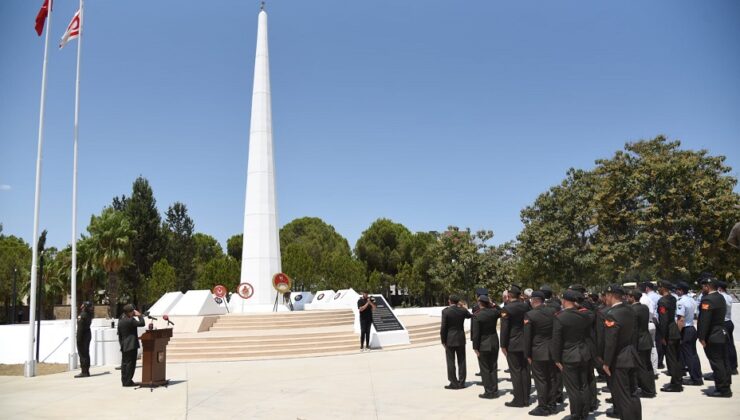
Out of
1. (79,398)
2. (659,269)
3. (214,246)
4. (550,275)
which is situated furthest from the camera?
(214,246)

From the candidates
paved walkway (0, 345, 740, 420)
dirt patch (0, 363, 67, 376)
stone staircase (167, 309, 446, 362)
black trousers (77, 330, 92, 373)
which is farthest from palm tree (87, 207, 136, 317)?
black trousers (77, 330, 92, 373)

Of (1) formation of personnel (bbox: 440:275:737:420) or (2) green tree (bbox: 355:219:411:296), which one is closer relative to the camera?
(1) formation of personnel (bbox: 440:275:737:420)

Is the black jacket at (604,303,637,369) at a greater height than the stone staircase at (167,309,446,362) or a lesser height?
greater

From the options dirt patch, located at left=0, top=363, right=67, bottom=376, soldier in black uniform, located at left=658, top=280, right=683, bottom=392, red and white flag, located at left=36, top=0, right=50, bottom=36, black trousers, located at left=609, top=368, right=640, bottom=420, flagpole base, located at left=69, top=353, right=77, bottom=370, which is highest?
red and white flag, located at left=36, top=0, right=50, bottom=36

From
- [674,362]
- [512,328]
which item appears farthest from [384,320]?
[674,362]

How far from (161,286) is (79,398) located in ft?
118

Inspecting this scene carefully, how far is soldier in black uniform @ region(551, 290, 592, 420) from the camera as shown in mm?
7457

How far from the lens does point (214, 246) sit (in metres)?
68.6

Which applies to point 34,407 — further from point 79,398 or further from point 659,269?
point 659,269

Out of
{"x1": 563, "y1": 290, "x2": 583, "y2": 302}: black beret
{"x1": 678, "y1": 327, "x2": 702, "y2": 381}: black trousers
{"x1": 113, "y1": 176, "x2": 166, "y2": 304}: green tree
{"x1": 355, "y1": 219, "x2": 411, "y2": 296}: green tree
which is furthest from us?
{"x1": 355, "y1": 219, "x2": 411, "y2": 296}: green tree

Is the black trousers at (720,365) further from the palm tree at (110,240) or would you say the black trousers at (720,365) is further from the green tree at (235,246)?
the green tree at (235,246)

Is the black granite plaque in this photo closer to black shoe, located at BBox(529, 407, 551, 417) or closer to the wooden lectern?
the wooden lectern

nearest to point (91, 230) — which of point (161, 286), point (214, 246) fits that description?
point (161, 286)

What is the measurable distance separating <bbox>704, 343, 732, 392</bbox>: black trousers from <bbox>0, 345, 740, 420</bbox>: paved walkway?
27 centimetres
